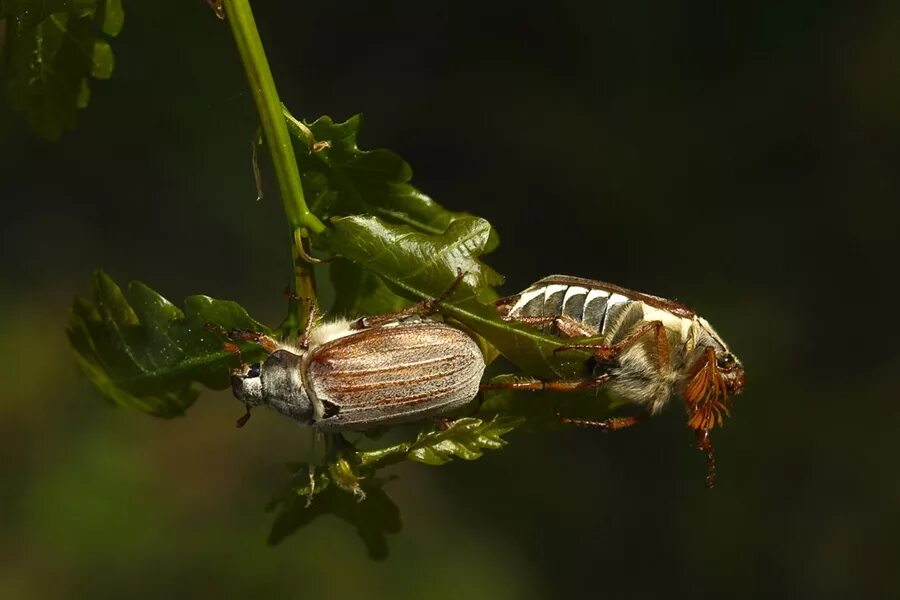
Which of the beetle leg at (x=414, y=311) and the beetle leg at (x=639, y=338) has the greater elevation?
the beetle leg at (x=414, y=311)

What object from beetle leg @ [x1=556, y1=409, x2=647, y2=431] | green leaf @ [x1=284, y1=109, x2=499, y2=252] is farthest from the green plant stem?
beetle leg @ [x1=556, y1=409, x2=647, y2=431]

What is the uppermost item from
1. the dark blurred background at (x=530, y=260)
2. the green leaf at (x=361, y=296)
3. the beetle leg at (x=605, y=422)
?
the green leaf at (x=361, y=296)

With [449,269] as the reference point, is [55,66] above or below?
above

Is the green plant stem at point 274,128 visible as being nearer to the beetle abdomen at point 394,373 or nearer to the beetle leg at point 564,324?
the beetle abdomen at point 394,373

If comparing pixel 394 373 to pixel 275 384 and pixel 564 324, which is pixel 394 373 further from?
pixel 564 324

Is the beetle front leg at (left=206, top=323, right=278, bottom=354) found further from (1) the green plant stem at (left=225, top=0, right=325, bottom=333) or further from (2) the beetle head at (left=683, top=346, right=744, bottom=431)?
(2) the beetle head at (left=683, top=346, right=744, bottom=431)

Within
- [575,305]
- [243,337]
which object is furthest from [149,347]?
[575,305]

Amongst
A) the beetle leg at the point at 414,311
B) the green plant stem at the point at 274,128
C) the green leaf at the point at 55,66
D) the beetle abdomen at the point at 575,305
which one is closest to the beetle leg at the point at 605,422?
the beetle abdomen at the point at 575,305
